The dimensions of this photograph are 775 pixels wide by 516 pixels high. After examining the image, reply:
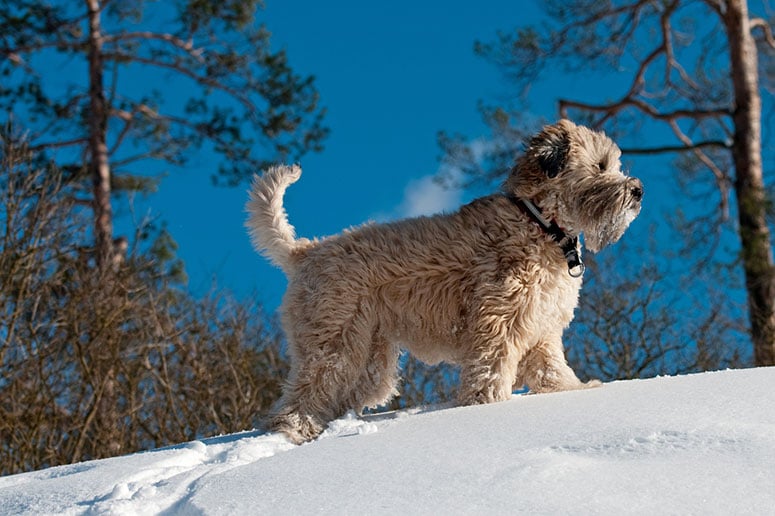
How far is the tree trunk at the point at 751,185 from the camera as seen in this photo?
550 inches

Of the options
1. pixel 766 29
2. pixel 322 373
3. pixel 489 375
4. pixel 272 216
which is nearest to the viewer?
pixel 489 375

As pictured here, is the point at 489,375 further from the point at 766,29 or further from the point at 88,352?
the point at 766,29

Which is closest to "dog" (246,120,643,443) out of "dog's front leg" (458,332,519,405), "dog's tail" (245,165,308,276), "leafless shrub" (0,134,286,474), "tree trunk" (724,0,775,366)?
"dog's front leg" (458,332,519,405)

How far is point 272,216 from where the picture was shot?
646 cm

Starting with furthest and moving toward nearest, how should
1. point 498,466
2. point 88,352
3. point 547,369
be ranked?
point 88,352 → point 547,369 → point 498,466

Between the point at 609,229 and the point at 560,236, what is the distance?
0.35 metres

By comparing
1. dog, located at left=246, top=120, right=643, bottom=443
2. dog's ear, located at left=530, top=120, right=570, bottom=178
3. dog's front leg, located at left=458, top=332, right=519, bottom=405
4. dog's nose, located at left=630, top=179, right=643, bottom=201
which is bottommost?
dog's front leg, located at left=458, top=332, right=519, bottom=405

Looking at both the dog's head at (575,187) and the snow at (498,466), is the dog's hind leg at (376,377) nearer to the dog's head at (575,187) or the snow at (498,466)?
the snow at (498,466)

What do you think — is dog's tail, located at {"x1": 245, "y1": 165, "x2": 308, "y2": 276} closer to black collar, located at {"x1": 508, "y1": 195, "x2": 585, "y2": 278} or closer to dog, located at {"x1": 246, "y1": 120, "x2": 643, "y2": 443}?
dog, located at {"x1": 246, "y1": 120, "x2": 643, "y2": 443}

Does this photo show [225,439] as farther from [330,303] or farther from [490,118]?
[490,118]

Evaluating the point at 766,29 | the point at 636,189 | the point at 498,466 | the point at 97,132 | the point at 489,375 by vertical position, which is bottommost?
the point at 498,466

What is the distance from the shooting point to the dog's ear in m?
6.06

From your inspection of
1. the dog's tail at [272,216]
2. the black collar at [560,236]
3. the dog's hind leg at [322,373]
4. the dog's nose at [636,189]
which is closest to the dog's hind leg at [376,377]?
the dog's hind leg at [322,373]

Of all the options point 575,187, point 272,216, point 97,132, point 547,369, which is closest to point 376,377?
point 547,369
